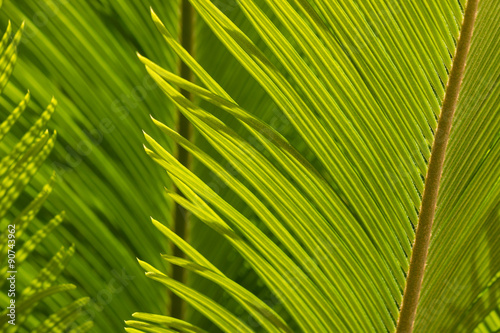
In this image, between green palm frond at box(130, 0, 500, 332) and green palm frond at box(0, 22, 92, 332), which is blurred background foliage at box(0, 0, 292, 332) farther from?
green palm frond at box(130, 0, 500, 332)

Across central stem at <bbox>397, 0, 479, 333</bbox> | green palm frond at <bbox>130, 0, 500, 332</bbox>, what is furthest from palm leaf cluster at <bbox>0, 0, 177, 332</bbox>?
central stem at <bbox>397, 0, 479, 333</bbox>

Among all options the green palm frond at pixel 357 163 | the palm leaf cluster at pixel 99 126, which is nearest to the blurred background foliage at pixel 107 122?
the palm leaf cluster at pixel 99 126

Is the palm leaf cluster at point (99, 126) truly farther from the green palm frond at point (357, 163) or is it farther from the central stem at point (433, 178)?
the central stem at point (433, 178)

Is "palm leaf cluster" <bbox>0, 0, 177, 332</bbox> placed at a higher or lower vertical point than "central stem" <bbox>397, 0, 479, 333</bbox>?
higher

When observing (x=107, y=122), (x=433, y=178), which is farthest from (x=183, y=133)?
(x=433, y=178)

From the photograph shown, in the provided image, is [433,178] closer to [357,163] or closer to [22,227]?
[357,163]
